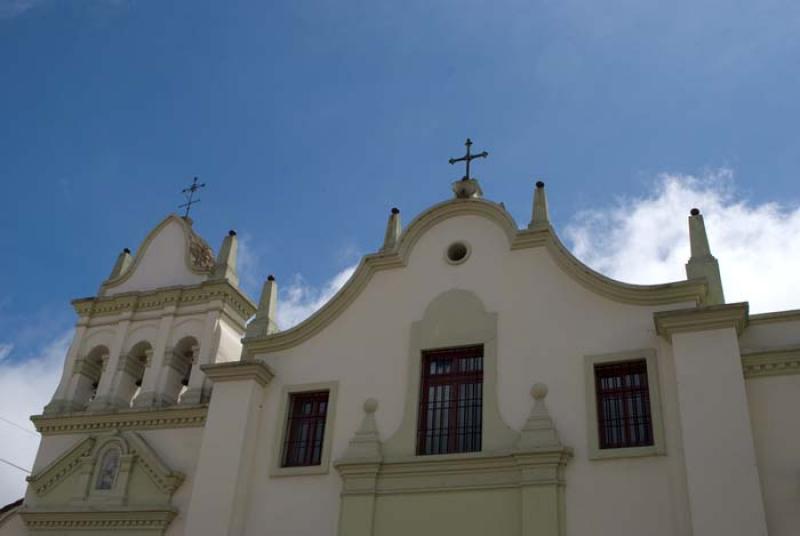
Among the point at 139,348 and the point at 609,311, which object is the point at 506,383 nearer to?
the point at 609,311

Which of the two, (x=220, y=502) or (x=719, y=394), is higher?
(x=719, y=394)

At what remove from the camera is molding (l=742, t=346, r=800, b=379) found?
13469 mm

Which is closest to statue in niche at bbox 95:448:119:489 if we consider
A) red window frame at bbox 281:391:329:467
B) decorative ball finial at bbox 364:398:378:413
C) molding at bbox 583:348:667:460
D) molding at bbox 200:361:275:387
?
molding at bbox 200:361:275:387

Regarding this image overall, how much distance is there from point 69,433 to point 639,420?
1176 cm

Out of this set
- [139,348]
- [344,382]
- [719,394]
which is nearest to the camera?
[719,394]

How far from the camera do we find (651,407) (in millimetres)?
14031

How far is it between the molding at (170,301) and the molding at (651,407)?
8427 mm

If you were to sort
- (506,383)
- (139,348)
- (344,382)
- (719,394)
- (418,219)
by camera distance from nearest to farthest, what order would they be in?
(719,394)
(506,383)
(344,382)
(418,219)
(139,348)

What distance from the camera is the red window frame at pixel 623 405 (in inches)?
552

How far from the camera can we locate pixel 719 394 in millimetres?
13375

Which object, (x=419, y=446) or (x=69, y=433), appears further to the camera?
(x=69, y=433)

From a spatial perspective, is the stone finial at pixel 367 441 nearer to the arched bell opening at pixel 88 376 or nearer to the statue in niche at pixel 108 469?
the statue in niche at pixel 108 469

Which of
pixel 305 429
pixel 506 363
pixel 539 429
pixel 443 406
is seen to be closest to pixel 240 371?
pixel 305 429

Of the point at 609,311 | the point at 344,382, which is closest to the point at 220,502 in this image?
the point at 344,382
